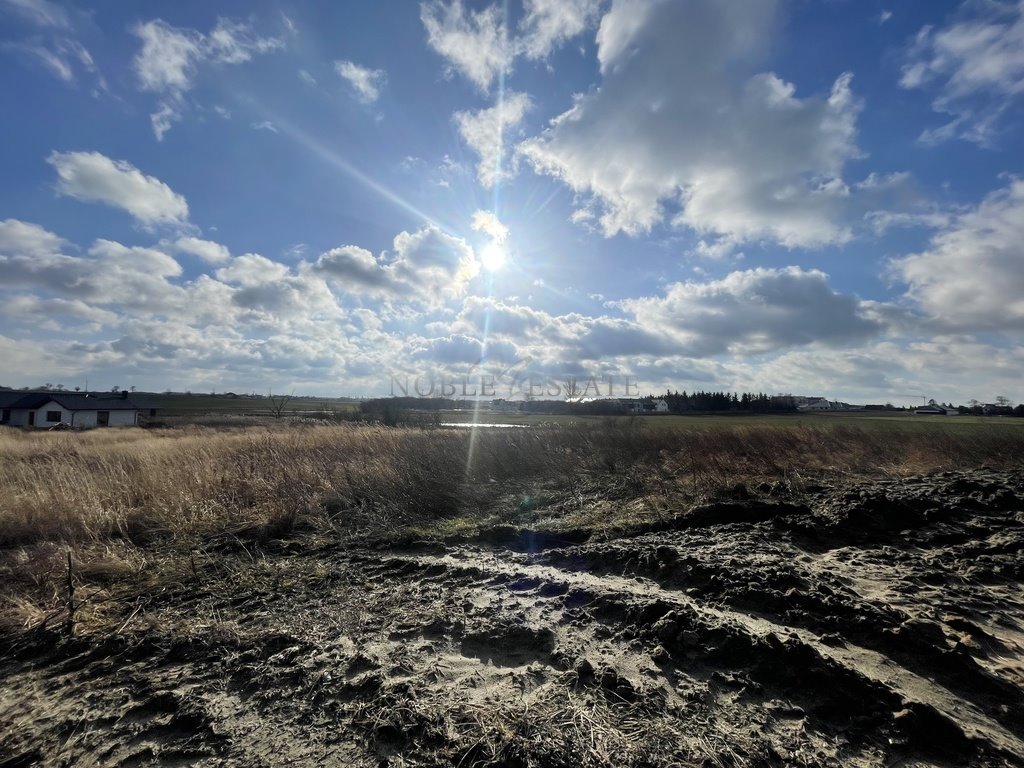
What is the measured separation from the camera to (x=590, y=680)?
2752 millimetres

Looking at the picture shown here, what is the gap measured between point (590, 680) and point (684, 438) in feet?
47.8

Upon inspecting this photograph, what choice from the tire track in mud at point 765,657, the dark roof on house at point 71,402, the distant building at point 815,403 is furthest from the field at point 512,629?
the distant building at point 815,403

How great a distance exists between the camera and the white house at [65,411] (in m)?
56.0

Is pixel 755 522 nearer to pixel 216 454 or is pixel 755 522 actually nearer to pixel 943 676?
pixel 943 676

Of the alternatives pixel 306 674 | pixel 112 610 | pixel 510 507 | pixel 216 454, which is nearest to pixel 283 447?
pixel 216 454

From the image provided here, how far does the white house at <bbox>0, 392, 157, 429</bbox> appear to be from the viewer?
56.0 metres

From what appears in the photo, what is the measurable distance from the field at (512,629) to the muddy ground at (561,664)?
2cm

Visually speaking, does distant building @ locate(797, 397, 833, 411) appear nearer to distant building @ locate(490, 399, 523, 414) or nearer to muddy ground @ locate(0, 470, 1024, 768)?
distant building @ locate(490, 399, 523, 414)

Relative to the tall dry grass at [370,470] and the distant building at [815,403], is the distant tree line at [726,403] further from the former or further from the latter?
the tall dry grass at [370,470]

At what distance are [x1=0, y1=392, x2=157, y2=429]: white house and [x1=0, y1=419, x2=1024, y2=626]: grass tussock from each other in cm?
6279

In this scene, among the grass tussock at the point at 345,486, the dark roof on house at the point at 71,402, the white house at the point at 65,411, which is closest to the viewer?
the grass tussock at the point at 345,486

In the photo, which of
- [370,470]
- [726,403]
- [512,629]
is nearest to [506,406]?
[726,403]

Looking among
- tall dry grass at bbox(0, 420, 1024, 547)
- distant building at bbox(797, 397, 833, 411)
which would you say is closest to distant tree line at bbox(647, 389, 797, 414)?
distant building at bbox(797, 397, 833, 411)

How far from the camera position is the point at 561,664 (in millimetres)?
2945
